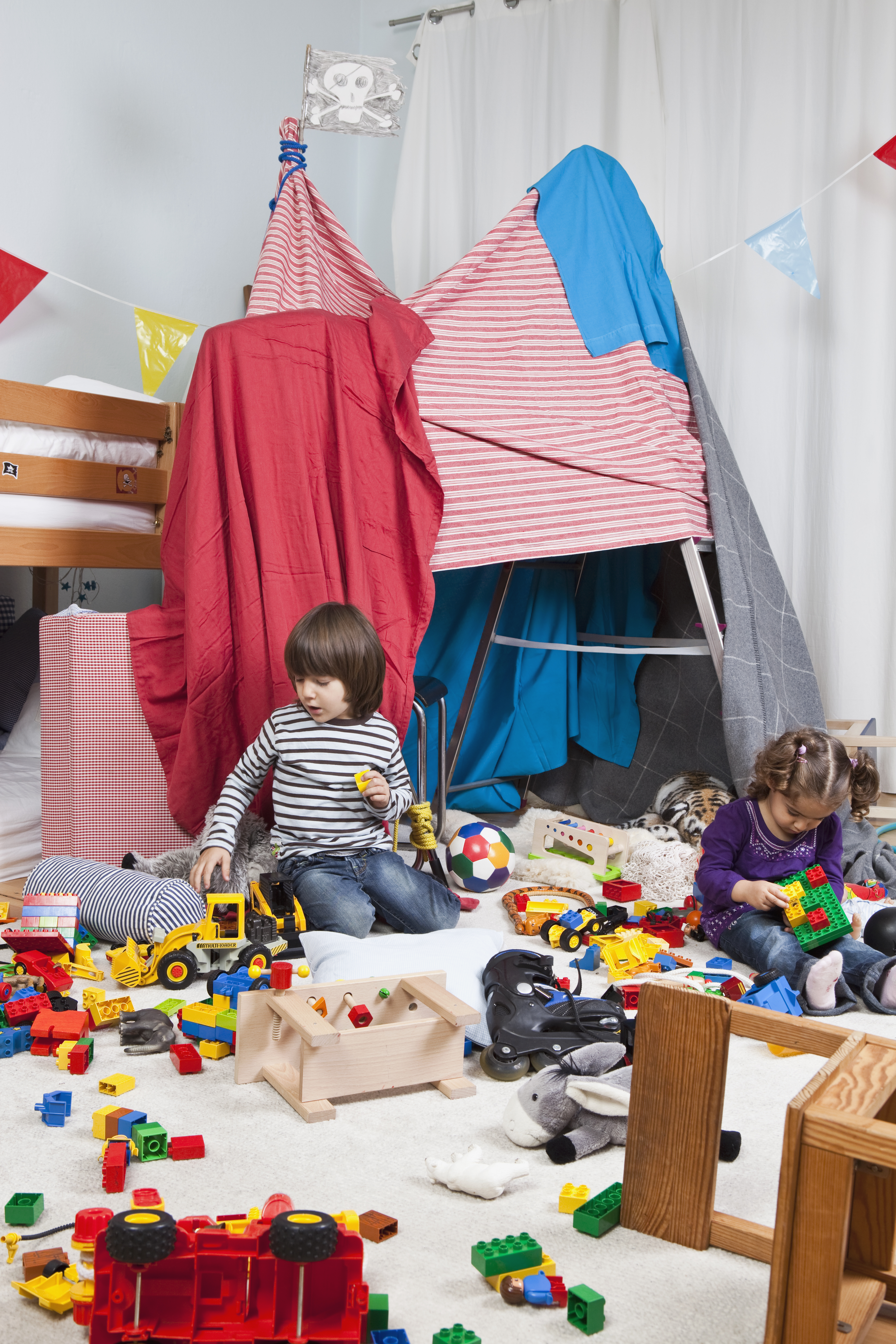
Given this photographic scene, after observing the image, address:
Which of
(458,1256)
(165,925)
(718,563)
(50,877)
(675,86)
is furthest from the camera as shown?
(675,86)

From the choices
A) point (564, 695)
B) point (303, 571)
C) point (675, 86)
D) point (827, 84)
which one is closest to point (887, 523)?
point (564, 695)

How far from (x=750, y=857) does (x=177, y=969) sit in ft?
2.84

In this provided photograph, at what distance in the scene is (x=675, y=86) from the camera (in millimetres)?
2805

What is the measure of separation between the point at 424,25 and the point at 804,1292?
337 centimetres

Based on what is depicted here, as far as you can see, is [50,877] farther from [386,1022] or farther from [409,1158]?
[409,1158]

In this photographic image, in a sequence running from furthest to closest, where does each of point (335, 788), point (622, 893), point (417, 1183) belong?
point (622, 893)
point (335, 788)
point (417, 1183)

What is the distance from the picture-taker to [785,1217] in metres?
0.72

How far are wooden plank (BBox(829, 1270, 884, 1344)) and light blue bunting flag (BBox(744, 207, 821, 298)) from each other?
2255 mm

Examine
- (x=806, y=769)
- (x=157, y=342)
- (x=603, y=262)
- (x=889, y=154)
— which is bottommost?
(x=806, y=769)

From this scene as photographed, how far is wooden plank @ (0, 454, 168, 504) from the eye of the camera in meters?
2.00

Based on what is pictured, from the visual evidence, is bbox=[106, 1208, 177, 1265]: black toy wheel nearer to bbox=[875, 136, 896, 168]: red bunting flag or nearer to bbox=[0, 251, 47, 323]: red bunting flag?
bbox=[0, 251, 47, 323]: red bunting flag

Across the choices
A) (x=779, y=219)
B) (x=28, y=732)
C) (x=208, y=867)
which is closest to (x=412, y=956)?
(x=208, y=867)

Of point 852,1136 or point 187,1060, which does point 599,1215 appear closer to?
point 852,1136

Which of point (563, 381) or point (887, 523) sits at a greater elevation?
point (563, 381)
